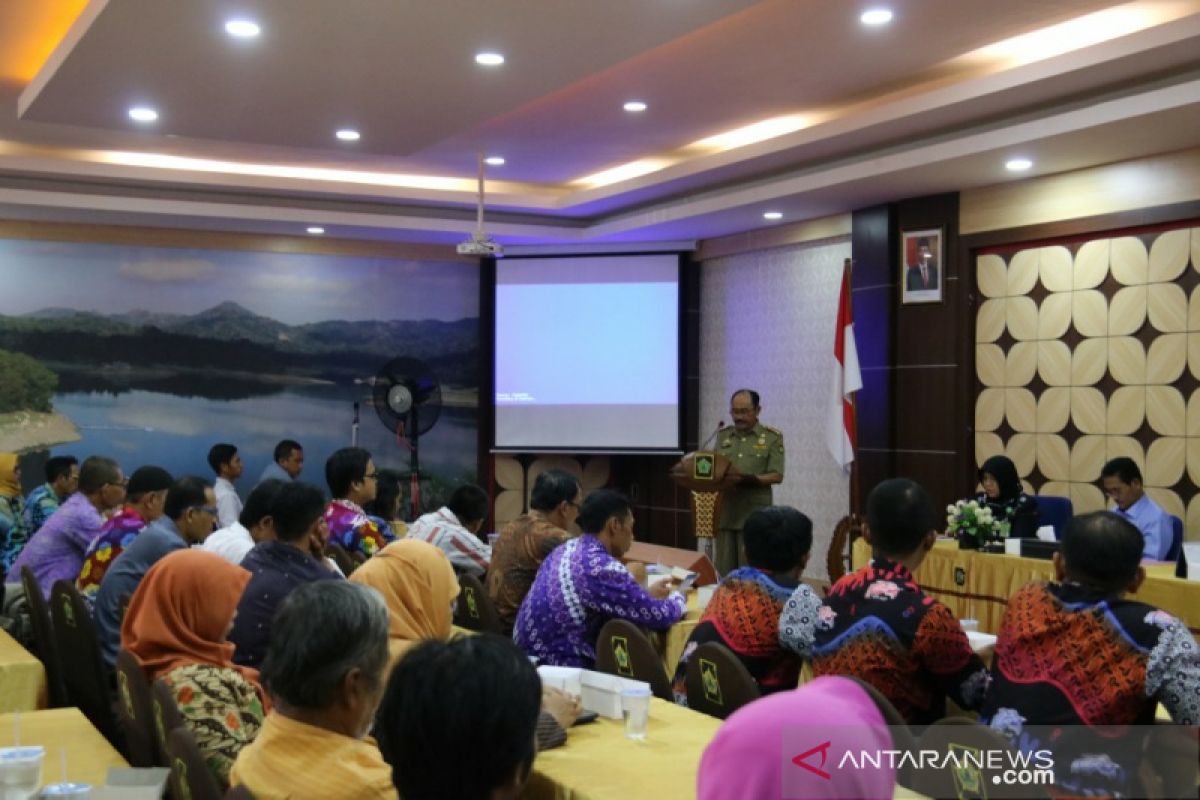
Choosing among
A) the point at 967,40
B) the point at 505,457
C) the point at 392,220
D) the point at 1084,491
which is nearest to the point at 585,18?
the point at 967,40

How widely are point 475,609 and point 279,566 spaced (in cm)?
140

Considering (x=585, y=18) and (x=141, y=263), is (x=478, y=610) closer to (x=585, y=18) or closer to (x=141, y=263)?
(x=585, y=18)

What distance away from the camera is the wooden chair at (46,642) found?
488 cm

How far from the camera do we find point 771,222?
34.8 ft

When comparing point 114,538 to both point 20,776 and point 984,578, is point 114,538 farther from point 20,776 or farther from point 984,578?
point 984,578

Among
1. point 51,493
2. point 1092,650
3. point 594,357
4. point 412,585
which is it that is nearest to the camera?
point 1092,650

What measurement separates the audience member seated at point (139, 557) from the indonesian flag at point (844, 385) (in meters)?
5.74

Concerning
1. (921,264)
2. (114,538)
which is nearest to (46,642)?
(114,538)

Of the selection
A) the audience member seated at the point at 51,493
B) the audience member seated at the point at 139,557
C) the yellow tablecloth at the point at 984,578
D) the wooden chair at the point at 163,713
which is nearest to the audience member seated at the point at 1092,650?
the wooden chair at the point at 163,713

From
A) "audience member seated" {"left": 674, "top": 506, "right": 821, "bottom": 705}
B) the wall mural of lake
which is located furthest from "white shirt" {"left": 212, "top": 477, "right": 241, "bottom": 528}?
"audience member seated" {"left": 674, "top": 506, "right": 821, "bottom": 705}

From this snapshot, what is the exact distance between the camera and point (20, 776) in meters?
2.62

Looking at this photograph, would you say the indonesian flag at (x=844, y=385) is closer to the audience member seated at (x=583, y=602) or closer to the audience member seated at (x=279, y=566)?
the audience member seated at (x=583, y=602)

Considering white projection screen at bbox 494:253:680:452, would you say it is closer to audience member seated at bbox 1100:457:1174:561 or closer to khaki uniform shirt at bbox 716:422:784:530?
khaki uniform shirt at bbox 716:422:784:530

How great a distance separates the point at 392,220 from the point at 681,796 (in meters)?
8.93
